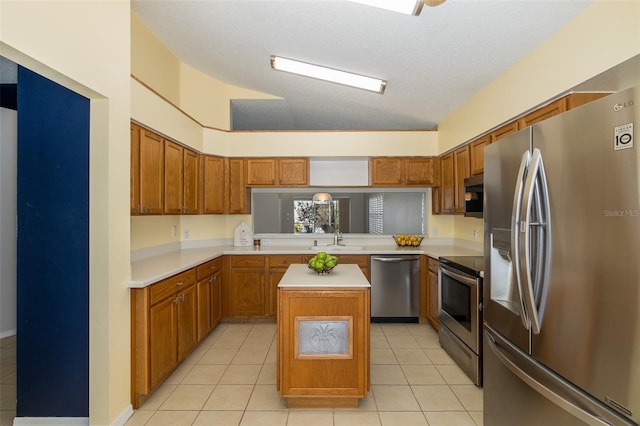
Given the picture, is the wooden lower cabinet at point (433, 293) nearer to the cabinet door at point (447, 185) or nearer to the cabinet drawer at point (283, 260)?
the cabinet door at point (447, 185)

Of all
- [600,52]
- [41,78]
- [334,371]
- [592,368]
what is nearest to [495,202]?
[592,368]

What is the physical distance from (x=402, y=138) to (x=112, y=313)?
3713mm

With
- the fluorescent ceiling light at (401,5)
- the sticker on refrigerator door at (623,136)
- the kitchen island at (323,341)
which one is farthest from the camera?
the kitchen island at (323,341)

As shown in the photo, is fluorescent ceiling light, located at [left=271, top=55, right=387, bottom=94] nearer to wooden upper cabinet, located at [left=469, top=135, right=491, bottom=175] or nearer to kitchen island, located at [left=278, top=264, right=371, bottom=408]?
wooden upper cabinet, located at [left=469, top=135, right=491, bottom=175]

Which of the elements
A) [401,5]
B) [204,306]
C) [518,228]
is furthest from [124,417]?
[401,5]

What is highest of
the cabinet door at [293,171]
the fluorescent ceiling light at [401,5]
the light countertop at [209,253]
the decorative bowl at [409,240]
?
the fluorescent ceiling light at [401,5]

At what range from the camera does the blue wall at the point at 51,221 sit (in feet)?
6.50

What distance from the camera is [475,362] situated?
2518 millimetres

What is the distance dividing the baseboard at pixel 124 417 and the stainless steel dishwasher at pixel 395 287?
2.64 meters

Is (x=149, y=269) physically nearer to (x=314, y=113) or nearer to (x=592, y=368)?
(x=592, y=368)

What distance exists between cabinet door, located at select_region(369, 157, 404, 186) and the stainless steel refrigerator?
9.02 ft

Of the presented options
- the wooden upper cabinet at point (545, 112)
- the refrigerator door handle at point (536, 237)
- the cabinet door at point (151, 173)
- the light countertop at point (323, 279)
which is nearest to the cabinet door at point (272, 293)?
the light countertop at point (323, 279)

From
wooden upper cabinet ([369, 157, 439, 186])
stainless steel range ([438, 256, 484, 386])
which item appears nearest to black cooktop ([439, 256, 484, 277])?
stainless steel range ([438, 256, 484, 386])

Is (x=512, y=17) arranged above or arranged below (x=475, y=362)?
above
